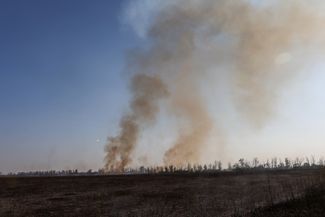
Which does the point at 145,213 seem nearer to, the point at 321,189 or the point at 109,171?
the point at 321,189

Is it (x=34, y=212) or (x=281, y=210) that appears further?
(x=34, y=212)

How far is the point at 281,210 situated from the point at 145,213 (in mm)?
12021

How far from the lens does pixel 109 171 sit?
7731 inches

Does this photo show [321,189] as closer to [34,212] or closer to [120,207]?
[120,207]

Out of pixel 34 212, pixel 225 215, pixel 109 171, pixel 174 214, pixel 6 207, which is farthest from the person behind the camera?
pixel 109 171

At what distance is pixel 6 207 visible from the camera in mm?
40281

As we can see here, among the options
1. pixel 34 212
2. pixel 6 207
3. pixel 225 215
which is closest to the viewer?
pixel 225 215

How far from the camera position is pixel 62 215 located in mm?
33625

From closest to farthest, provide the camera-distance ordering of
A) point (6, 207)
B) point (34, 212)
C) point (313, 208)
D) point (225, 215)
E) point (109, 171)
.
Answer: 1. point (313, 208)
2. point (225, 215)
3. point (34, 212)
4. point (6, 207)
5. point (109, 171)

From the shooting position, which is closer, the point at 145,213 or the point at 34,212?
the point at 145,213

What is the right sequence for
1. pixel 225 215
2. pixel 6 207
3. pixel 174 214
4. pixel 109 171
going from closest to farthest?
pixel 225 215
pixel 174 214
pixel 6 207
pixel 109 171

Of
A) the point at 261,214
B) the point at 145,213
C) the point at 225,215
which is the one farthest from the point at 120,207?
the point at 261,214

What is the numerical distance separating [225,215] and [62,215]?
14356mm

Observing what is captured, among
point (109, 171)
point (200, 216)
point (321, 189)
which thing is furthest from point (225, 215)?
point (109, 171)
